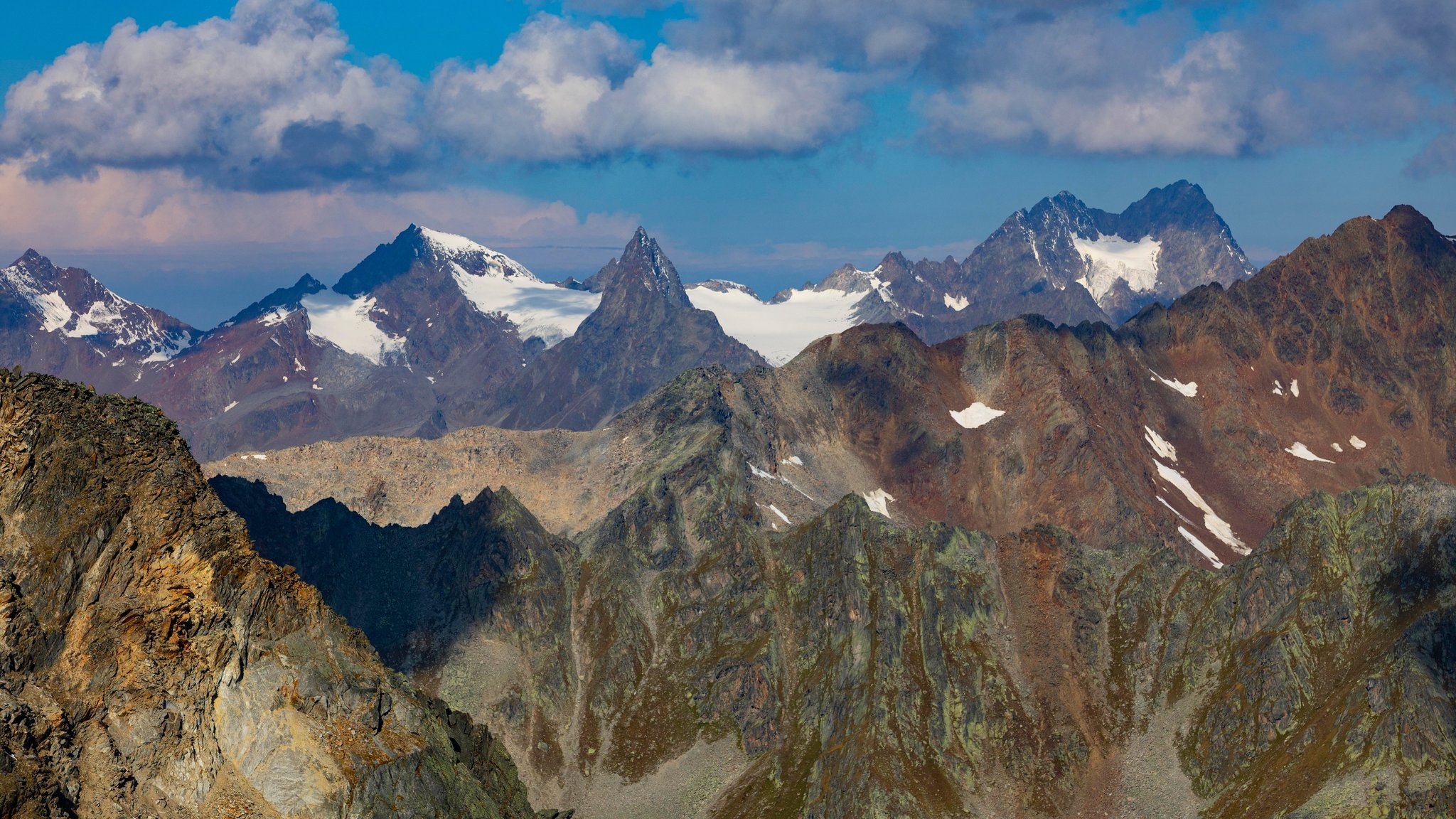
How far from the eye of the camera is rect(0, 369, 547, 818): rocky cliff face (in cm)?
5497

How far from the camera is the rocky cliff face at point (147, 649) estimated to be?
55.0 meters

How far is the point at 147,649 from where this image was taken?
5862cm

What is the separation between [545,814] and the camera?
131250 mm

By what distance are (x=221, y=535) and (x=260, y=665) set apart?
7.41 metres

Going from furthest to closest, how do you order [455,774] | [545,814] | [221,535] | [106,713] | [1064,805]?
[1064,805] < [545,814] < [455,774] < [221,535] < [106,713]

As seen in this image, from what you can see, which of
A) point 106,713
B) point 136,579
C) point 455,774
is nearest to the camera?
point 106,713

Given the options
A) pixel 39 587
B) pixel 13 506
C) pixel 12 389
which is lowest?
pixel 39 587

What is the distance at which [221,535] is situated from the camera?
6412 cm

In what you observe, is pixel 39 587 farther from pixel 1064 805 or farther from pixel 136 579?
pixel 1064 805

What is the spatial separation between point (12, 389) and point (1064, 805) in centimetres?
17884

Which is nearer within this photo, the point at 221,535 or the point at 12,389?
Answer: the point at 12,389

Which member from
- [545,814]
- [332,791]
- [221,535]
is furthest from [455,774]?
[545,814]

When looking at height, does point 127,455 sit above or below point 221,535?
above

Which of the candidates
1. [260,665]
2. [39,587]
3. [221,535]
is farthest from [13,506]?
[260,665]
